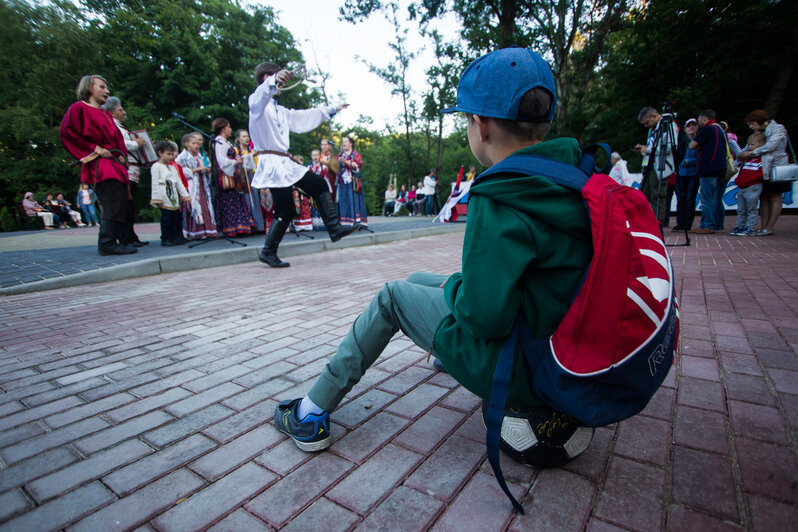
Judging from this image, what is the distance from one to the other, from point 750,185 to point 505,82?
28.1 feet

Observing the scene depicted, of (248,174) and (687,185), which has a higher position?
(248,174)

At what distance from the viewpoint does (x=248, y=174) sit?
8.57m

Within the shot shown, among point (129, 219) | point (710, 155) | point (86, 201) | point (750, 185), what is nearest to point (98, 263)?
point (129, 219)

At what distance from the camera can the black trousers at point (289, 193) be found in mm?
5562

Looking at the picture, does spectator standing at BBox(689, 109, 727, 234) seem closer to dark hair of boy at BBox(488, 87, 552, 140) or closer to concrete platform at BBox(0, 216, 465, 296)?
concrete platform at BBox(0, 216, 465, 296)

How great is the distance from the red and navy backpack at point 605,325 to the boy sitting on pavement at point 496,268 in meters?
0.05

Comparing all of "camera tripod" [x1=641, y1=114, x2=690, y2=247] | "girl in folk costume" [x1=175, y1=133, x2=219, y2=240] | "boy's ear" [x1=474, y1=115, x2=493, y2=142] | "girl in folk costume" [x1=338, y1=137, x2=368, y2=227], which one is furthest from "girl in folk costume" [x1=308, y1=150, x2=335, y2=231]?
"boy's ear" [x1=474, y1=115, x2=493, y2=142]

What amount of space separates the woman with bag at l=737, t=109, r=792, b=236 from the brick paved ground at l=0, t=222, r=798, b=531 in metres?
5.53

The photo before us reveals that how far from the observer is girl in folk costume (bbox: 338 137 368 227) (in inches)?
383

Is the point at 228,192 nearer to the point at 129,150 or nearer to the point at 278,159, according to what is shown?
the point at 129,150

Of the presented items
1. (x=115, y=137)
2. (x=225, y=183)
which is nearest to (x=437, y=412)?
(x=115, y=137)

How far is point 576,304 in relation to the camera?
1.05 metres

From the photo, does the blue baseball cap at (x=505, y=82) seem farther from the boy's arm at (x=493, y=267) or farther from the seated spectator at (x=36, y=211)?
the seated spectator at (x=36, y=211)

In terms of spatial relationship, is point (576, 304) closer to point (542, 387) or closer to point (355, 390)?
point (542, 387)
